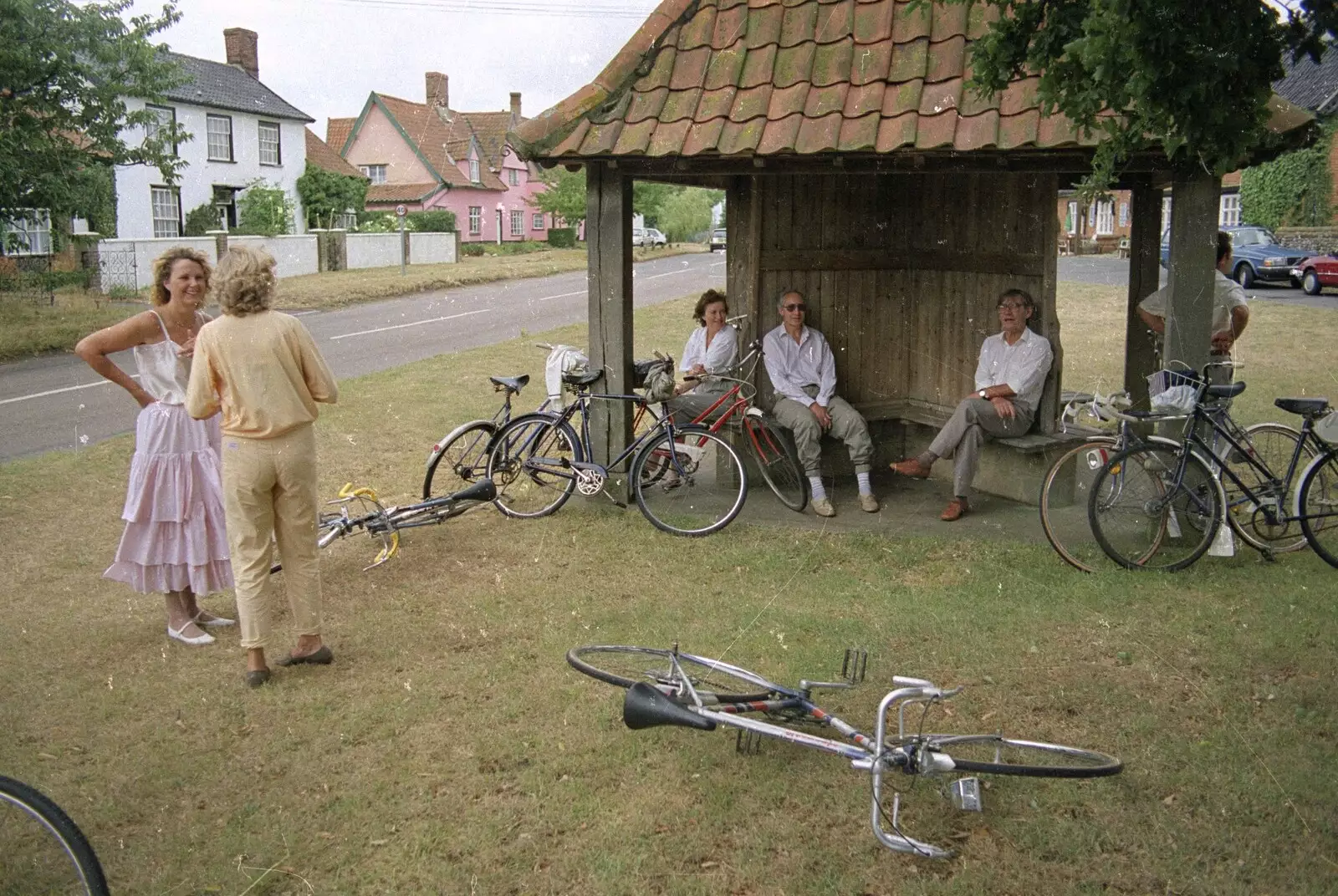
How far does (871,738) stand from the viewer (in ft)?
13.9

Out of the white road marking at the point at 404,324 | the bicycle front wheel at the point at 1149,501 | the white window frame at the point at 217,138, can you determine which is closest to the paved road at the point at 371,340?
the white road marking at the point at 404,324

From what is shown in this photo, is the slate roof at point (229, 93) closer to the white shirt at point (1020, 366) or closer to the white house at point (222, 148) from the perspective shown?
the white house at point (222, 148)

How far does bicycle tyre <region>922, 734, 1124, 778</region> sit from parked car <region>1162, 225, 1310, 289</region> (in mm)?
31563

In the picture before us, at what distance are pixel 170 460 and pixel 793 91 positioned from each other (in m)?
4.38

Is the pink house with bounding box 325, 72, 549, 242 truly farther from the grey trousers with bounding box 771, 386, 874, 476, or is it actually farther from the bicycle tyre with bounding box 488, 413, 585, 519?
the grey trousers with bounding box 771, 386, 874, 476

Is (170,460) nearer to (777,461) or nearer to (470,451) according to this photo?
(470,451)

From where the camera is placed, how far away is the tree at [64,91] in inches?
755

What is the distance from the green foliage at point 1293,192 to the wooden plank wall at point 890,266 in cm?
3594

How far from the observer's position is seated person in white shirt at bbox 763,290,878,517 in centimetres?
853

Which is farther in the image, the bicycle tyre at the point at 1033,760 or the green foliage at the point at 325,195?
the green foliage at the point at 325,195

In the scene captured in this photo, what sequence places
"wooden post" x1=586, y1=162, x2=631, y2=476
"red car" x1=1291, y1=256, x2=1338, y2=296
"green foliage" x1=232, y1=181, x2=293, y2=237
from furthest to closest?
"green foliage" x1=232, y1=181, x2=293, y2=237 → "red car" x1=1291, y1=256, x2=1338, y2=296 → "wooden post" x1=586, y1=162, x2=631, y2=476

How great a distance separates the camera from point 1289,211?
42.2 m

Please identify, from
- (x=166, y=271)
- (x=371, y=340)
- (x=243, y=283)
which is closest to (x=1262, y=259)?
(x=371, y=340)

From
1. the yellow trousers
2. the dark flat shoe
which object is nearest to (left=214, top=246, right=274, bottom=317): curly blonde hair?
the yellow trousers
